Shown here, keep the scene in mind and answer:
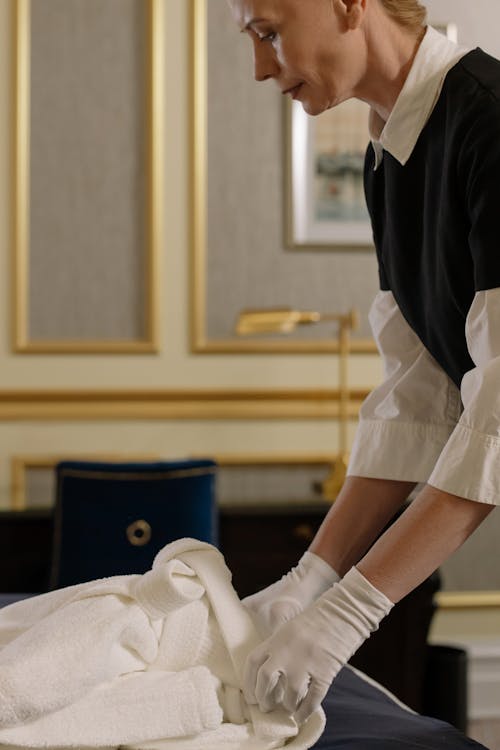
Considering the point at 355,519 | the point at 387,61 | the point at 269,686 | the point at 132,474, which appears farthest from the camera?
the point at 132,474

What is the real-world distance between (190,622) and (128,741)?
0.17 meters

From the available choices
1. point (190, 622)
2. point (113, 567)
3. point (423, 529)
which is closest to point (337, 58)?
point (423, 529)

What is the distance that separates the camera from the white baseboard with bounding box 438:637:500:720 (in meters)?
4.00

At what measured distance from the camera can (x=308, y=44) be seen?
1.44m

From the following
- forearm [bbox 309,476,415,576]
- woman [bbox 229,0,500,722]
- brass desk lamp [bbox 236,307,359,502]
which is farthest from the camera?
brass desk lamp [bbox 236,307,359,502]

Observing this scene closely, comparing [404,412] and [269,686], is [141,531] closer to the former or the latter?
[404,412]

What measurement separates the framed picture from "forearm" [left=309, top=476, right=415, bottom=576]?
2.33m

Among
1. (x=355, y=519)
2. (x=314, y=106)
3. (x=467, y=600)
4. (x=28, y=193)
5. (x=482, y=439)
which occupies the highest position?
(x=28, y=193)

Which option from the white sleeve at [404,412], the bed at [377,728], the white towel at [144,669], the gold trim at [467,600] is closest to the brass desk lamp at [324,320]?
the gold trim at [467,600]

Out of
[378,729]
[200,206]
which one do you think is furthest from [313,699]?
[200,206]

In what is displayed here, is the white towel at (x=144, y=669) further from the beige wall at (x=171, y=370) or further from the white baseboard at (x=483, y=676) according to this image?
the white baseboard at (x=483, y=676)

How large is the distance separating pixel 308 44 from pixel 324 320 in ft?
7.95

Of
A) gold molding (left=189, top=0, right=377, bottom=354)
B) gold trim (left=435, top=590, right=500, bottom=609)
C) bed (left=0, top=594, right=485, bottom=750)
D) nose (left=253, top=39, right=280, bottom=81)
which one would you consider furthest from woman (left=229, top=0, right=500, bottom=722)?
gold trim (left=435, top=590, right=500, bottom=609)

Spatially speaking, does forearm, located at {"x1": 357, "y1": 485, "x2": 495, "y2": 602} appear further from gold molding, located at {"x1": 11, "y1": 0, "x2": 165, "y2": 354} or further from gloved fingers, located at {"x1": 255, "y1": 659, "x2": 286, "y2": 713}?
gold molding, located at {"x1": 11, "y1": 0, "x2": 165, "y2": 354}
